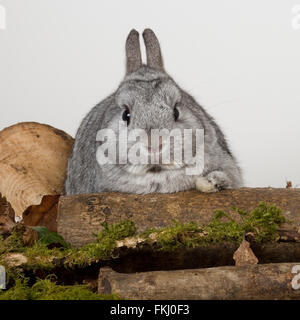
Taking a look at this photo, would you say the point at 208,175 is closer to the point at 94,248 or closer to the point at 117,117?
the point at 117,117

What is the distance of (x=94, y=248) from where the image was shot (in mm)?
2947

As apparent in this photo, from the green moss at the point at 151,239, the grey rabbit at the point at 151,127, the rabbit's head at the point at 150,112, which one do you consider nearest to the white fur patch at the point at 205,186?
the grey rabbit at the point at 151,127

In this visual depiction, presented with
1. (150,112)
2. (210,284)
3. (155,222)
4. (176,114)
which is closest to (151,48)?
(176,114)

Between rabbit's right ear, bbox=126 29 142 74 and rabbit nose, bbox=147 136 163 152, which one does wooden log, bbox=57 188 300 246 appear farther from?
rabbit's right ear, bbox=126 29 142 74

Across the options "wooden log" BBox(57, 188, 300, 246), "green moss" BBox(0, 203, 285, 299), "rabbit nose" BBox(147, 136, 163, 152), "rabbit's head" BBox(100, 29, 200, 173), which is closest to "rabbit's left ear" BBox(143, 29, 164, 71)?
"rabbit's head" BBox(100, 29, 200, 173)

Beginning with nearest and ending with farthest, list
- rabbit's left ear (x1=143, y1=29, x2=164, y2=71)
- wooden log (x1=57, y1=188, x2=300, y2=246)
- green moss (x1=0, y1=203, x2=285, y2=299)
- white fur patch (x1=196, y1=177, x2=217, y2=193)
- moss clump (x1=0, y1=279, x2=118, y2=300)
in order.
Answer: moss clump (x1=0, y1=279, x2=118, y2=300), green moss (x1=0, y1=203, x2=285, y2=299), wooden log (x1=57, y1=188, x2=300, y2=246), white fur patch (x1=196, y1=177, x2=217, y2=193), rabbit's left ear (x1=143, y1=29, x2=164, y2=71)

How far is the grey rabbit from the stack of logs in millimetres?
197

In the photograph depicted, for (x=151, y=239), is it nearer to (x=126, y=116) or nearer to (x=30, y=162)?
(x=126, y=116)

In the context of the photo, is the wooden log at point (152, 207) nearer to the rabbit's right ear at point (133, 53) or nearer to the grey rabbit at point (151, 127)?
the grey rabbit at point (151, 127)

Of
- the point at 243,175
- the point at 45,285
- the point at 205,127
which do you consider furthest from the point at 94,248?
the point at 243,175

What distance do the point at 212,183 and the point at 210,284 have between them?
1250 mm

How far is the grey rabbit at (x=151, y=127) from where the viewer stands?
146 inches

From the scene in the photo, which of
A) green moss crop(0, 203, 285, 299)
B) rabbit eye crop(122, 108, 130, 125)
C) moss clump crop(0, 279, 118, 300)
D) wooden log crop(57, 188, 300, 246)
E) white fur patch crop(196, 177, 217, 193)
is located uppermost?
rabbit eye crop(122, 108, 130, 125)

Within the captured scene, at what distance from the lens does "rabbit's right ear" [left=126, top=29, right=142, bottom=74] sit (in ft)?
14.7
